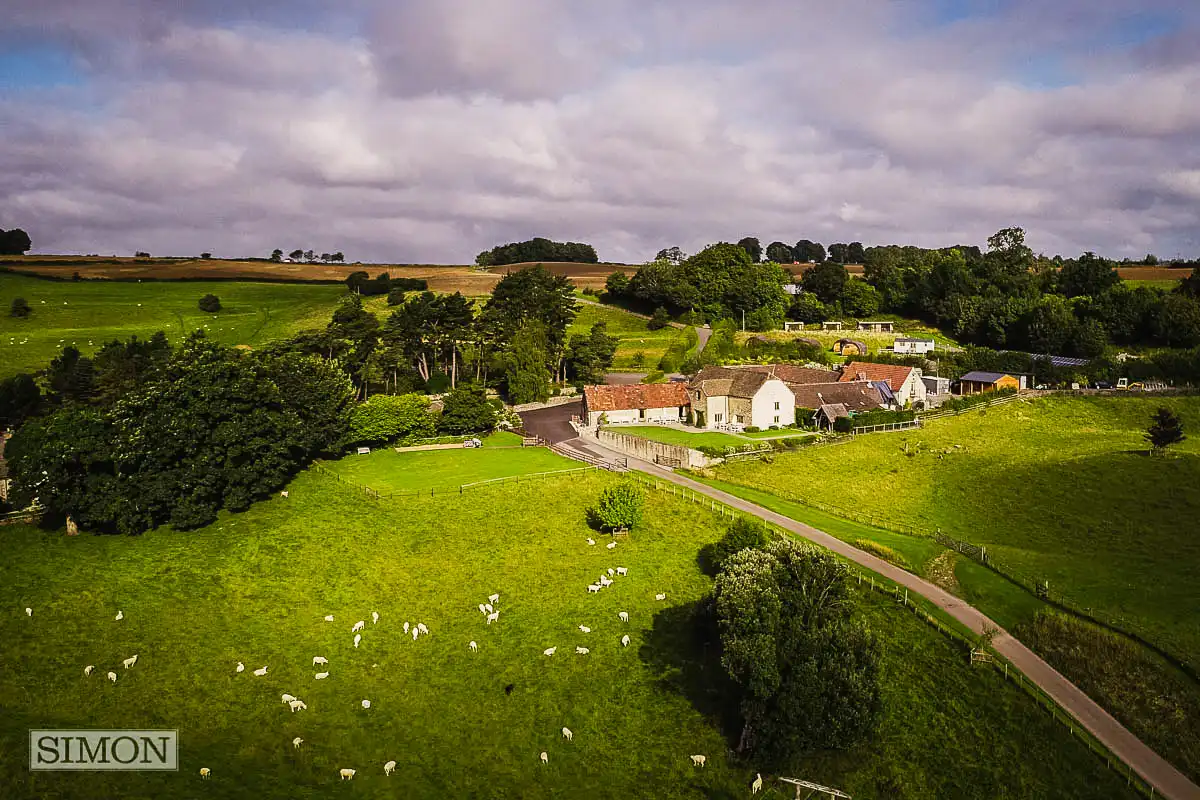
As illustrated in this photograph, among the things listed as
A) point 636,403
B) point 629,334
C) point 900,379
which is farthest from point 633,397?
point 629,334

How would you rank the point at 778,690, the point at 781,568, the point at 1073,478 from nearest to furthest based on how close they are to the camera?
the point at 778,690, the point at 781,568, the point at 1073,478

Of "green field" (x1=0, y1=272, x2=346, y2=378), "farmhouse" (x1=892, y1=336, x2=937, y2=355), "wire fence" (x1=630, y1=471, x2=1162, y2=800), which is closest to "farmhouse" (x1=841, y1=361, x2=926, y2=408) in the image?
"farmhouse" (x1=892, y1=336, x2=937, y2=355)

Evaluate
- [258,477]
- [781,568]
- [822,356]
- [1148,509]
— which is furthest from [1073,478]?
[258,477]

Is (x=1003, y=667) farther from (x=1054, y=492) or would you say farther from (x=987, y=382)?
(x=987, y=382)

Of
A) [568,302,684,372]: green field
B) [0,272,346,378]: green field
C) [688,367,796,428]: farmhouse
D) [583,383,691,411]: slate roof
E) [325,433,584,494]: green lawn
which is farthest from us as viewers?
[568,302,684,372]: green field

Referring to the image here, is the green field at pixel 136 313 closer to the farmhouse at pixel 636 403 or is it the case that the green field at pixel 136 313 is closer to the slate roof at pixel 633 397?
the slate roof at pixel 633 397

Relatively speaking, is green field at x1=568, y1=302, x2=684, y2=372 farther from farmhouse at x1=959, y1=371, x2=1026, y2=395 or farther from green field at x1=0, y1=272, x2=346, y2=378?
green field at x1=0, y1=272, x2=346, y2=378

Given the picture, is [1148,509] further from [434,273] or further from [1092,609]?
[434,273]
